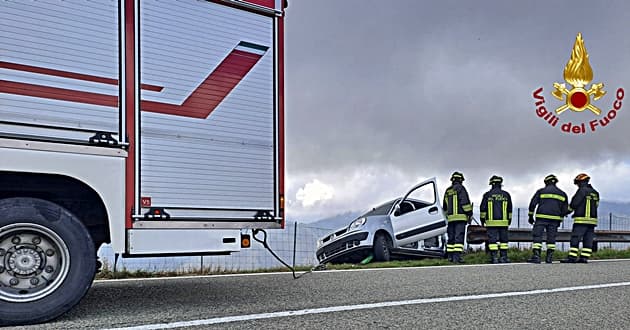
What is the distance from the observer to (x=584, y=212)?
12.2 m

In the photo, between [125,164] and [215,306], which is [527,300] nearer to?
[215,306]

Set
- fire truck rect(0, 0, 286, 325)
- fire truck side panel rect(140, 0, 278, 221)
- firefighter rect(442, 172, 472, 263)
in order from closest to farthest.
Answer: fire truck rect(0, 0, 286, 325) → fire truck side panel rect(140, 0, 278, 221) → firefighter rect(442, 172, 472, 263)

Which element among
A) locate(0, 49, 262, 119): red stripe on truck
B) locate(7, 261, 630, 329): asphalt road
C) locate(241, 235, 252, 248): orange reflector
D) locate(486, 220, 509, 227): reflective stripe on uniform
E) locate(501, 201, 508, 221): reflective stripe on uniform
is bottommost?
locate(7, 261, 630, 329): asphalt road

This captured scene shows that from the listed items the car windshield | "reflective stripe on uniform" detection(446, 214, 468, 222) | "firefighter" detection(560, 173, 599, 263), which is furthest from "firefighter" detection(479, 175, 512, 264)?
→ the car windshield

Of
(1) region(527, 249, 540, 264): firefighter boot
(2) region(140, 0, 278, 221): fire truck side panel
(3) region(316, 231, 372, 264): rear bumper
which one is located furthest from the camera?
(3) region(316, 231, 372, 264): rear bumper

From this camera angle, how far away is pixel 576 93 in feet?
44.0

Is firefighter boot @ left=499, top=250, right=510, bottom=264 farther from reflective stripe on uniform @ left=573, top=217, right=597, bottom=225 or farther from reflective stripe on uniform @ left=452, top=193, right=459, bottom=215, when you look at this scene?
reflective stripe on uniform @ left=573, top=217, right=597, bottom=225

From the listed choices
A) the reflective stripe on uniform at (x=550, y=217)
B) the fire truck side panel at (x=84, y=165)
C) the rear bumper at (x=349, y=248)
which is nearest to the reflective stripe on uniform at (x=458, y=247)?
the rear bumper at (x=349, y=248)

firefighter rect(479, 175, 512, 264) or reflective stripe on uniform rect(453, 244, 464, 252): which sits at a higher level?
firefighter rect(479, 175, 512, 264)

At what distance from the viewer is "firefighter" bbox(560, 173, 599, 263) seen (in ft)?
39.7

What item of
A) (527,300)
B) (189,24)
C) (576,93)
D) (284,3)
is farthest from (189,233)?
(576,93)

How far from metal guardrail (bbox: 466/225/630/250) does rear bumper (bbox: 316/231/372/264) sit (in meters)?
2.68

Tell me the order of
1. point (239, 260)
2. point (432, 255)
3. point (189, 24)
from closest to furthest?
point (189, 24) → point (239, 260) → point (432, 255)

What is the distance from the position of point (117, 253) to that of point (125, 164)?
69cm
